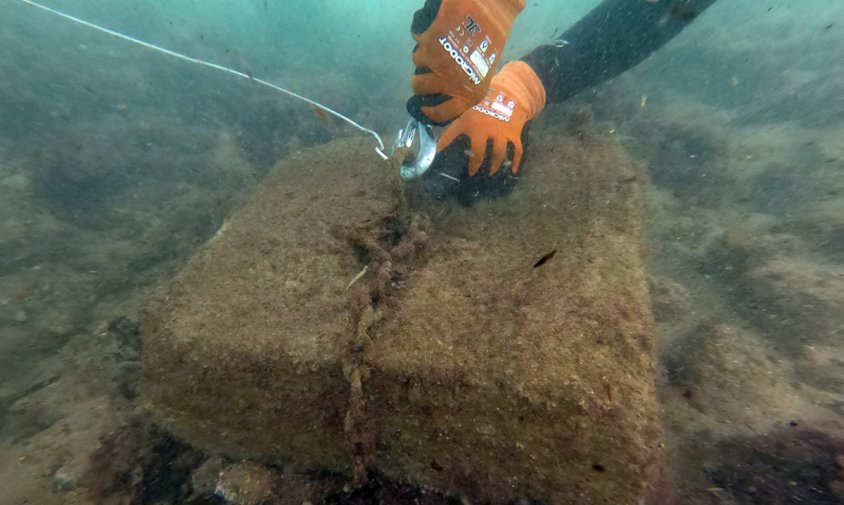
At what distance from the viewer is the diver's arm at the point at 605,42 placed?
5.21 m

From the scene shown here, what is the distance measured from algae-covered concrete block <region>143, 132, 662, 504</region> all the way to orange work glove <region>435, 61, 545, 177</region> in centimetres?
73

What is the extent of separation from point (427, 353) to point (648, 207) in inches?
146

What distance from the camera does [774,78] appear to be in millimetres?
8039

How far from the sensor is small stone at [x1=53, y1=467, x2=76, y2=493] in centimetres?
245

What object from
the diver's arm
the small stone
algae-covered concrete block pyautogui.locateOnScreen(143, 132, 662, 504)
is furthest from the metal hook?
the small stone

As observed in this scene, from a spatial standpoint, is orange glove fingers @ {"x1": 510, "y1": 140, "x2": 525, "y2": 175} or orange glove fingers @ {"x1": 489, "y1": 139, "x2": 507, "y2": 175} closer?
orange glove fingers @ {"x1": 489, "y1": 139, "x2": 507, "y2": 175}

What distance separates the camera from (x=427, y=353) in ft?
6.86

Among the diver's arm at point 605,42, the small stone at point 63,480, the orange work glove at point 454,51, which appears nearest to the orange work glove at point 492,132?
the orange work glove at point 454,51

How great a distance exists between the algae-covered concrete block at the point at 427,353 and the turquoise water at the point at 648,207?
39.0 inches

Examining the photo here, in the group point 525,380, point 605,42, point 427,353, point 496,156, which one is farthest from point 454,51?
point 605,42

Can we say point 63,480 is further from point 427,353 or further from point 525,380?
point 525,380

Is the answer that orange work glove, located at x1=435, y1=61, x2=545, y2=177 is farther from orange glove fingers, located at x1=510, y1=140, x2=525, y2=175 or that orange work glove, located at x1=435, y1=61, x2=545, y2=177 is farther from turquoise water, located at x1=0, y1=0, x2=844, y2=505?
Result: turquoise water, located at x1=0, y1=0, x2=844, y2=505

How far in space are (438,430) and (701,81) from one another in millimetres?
10782

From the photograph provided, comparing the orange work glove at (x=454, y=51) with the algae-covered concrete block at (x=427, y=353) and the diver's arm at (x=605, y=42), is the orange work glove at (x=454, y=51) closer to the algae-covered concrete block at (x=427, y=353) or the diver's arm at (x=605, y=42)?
the algae-covered concrete block at (x=427, y=353)
